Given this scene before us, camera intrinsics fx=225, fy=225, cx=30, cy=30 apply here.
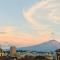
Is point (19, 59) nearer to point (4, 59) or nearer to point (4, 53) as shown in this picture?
point (4, 59)

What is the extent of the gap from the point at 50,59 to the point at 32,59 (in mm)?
1390

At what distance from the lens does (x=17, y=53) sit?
1370cm

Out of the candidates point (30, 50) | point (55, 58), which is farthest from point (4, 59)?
point (30, 50)

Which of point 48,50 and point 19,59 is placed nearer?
point 19,59

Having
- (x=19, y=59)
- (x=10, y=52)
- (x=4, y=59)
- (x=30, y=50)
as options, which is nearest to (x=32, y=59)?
(x=19, y=59)

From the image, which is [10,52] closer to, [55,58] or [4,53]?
[4,53]

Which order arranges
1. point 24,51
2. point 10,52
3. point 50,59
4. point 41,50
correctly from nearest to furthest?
point 50,59, point 10,52, point 24,51, point 41,50

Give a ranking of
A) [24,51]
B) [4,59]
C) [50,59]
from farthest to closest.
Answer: [24,51], [50,59], [4,59]

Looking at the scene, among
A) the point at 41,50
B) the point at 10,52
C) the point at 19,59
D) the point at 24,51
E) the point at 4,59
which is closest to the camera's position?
the point at 4,59

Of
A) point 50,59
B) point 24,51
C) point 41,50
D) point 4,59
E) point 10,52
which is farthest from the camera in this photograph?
point 41,50

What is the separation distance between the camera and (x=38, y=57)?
479 inches

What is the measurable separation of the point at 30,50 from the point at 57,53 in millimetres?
2860

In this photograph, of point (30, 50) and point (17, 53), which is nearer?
point (17, 53)

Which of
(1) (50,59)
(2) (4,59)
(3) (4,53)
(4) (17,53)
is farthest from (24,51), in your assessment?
(2) (4,59)
